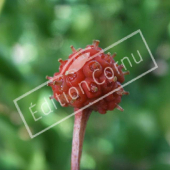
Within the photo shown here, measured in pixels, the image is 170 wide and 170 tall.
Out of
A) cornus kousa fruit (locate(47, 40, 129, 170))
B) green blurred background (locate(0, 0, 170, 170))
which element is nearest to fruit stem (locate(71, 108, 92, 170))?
cornus kousa fruit (locate(47, 40, 129, 170))

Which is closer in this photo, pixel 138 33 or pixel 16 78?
pixel 16 78

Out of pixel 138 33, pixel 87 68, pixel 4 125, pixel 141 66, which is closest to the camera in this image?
pixel 87 68

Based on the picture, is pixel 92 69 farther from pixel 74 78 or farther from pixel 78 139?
pixel 78 139

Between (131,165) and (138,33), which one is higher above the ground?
(138,33)

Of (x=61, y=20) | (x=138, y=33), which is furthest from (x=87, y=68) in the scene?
(x=61, y=20)

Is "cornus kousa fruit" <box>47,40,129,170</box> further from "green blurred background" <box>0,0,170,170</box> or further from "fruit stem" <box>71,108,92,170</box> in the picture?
"green blurred background" <box>0,0,170,170</box>

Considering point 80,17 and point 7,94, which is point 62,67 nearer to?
point 7,94

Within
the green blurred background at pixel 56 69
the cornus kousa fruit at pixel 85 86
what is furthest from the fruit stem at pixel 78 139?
the green blurred background at pixel 56 69
